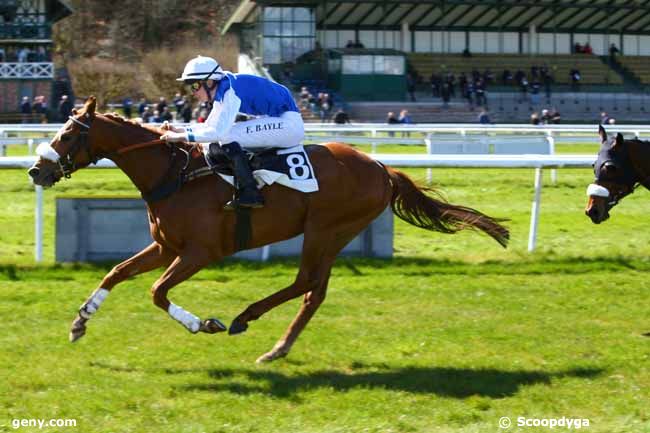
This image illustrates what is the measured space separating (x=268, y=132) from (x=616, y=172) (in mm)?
2279

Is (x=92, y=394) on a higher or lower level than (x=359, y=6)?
lower

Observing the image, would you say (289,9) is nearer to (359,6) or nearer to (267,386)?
(359,6)

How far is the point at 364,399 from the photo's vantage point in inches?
202

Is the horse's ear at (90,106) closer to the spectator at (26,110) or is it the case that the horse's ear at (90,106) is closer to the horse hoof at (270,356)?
the horse hoof at (270,356)

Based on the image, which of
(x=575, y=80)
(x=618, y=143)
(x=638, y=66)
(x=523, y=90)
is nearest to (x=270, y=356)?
(x=618, y=143)

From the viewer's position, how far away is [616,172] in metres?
6.59

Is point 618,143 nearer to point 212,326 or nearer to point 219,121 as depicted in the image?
point 219,121

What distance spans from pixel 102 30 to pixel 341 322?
40333 mm

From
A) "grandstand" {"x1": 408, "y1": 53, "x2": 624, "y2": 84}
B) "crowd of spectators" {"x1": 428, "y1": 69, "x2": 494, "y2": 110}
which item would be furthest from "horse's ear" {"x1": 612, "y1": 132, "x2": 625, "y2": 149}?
"grandstand" {"x1": 408, "y1": 53, "x2": 624, "y2": 84}

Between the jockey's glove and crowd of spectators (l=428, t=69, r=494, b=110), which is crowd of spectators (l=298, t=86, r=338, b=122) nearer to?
crowd of spectators (l=428, t=69, r=494, b=110)

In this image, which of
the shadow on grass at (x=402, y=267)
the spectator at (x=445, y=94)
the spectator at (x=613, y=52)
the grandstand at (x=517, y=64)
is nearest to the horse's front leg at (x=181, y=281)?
the shadow on grass at (x=402, y=267)

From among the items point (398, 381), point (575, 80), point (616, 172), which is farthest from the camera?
point (575, 80)

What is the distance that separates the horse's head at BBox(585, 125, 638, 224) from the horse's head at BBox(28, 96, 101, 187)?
3.18 m

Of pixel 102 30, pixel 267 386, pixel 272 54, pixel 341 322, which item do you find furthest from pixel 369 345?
pixel 102 30
